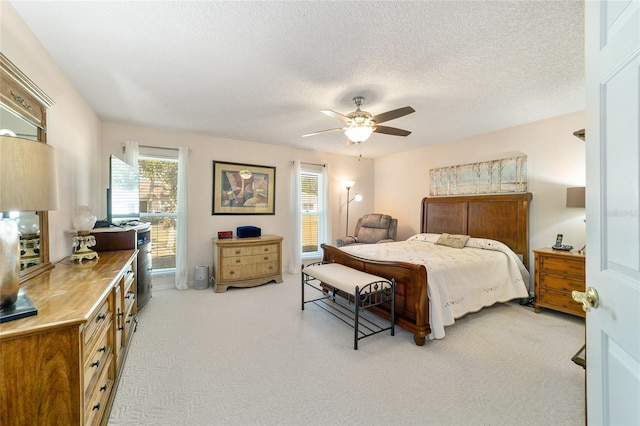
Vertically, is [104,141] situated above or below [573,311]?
above

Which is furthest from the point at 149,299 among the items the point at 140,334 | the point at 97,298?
the point at 97,298

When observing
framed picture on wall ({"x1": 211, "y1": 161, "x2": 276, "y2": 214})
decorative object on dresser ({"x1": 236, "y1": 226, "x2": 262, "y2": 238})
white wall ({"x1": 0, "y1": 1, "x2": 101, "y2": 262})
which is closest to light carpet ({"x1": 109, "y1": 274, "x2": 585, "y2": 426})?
white wall ({"x1": 0, "y1": 1, "x2": 101, "y2": 262})

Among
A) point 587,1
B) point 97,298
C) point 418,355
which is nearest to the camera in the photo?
point 587,1

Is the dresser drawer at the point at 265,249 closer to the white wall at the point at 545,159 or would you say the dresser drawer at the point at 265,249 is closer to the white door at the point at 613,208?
the white wall at the point at 545,159

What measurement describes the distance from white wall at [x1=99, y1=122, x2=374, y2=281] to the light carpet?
1547 mm

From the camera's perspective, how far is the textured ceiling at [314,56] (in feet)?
5.26

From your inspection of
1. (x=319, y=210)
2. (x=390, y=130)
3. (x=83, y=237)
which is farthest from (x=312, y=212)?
(x=83, y=237)

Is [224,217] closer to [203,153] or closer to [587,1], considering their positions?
→ [203,153]

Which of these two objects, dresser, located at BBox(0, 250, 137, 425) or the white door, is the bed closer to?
the white door

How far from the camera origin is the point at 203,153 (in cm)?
425

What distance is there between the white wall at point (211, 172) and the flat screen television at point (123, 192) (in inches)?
12.4

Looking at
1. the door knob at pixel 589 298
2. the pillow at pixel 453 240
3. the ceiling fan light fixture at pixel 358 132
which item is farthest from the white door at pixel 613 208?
the pillow at pixel 453 240

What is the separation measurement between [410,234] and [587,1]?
4.62 m

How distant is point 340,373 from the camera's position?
203cm
